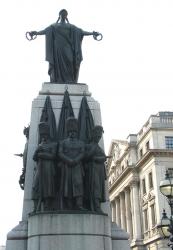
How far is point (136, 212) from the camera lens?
6400 centimetres

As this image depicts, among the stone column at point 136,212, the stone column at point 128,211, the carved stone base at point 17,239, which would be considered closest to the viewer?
the carved stone base at point 17,239

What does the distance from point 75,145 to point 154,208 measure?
4878cm

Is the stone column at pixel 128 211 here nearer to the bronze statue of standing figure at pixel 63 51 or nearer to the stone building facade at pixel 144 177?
the stone building facade at pixel 144 177

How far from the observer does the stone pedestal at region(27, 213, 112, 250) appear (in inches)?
362

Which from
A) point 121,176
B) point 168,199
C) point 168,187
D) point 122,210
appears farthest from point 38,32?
point 122,210

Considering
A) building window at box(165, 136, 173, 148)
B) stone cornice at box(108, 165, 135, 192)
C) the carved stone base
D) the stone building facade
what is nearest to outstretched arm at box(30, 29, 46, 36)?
the carved stone base

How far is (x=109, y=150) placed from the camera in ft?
269

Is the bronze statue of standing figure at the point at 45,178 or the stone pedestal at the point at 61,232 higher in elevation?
the bronze statue of standing figure at the point at 45,178

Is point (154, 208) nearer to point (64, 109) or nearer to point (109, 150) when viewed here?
point (109, 150)

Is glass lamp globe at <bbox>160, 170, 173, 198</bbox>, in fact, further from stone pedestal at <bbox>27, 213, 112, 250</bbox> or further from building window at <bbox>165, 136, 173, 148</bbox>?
building window at <bbox>165, 136, 173, 148</bbox>

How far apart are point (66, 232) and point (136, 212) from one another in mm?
56418

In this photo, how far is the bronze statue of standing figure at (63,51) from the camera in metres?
12.8

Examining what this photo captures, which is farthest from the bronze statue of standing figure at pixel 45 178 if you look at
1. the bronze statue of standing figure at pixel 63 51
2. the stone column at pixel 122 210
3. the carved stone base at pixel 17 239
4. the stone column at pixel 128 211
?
the stone column at pixel 122 210

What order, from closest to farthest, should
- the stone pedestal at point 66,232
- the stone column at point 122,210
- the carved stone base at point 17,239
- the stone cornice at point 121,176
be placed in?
the stone pedestal at point 66,232 → the carved stone base at point 17,239 → the stone cornice at point 121,176 → the stone column at point 122,210
